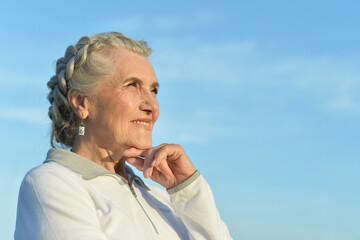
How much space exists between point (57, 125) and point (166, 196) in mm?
950

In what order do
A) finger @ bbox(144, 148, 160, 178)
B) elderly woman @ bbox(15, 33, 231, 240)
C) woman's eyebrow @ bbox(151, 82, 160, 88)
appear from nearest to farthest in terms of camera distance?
elderly woman @ bbox(15, 33, 231, 240)
finger @ bbox(144, 148, 160, 178)
woman's eyebrow @ bbox(151, 82, 160, 88)

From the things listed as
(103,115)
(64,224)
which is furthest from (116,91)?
(64,224)

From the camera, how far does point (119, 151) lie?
3172 millimetres

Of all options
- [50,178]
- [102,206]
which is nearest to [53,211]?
[50,178]

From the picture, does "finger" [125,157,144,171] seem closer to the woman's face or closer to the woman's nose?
the woman's face

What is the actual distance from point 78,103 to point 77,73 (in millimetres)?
200

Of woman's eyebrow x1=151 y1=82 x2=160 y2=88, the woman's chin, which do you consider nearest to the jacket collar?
the woman's chin

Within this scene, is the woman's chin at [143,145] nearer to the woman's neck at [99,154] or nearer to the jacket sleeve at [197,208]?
the woman's neck at [99,154]

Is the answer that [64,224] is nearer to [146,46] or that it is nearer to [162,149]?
[162,149]

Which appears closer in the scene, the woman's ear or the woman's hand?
the woman's hand

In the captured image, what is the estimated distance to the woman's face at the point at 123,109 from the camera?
3119 millimetres

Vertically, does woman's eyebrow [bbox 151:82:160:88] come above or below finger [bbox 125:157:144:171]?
above

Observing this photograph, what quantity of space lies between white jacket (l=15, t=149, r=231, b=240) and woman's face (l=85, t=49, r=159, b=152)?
221 mm

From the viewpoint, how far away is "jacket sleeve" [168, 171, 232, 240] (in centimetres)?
321
